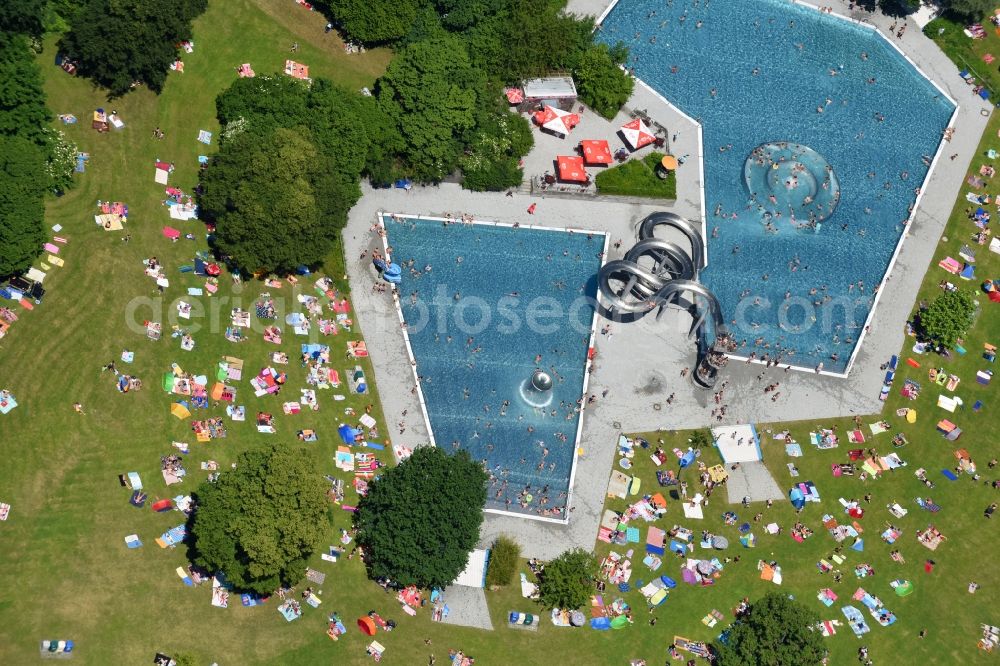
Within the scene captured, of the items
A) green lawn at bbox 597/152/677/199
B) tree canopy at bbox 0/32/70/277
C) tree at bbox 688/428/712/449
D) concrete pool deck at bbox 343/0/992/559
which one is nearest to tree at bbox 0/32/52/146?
tree canopy at bbox 0/32/70/277

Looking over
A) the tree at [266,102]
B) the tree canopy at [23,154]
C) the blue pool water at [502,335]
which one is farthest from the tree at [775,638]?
the tree canopy at [23,154]

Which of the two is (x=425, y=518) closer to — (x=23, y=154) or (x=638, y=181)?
(x=638, y=181)

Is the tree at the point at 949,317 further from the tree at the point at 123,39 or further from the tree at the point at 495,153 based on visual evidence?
the tree at the point at 123,39

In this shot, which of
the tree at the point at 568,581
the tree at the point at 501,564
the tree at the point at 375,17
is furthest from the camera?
the tree at the point at 375,17

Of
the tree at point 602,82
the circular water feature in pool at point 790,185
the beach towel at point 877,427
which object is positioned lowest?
the beach towel at point 877,427

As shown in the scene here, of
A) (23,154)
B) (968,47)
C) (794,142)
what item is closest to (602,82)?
(794,142)

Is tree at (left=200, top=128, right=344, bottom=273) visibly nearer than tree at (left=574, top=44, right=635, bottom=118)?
Yes

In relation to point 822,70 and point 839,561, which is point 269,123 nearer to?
point 822,70

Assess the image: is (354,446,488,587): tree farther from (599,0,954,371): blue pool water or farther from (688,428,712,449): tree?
(599,0,954,371): blue pool water
